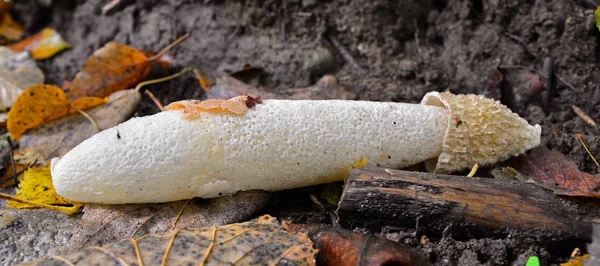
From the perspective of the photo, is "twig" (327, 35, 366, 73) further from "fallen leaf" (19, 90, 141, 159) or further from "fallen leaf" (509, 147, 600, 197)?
"fallen leaf" (19, 90, 141, 159)

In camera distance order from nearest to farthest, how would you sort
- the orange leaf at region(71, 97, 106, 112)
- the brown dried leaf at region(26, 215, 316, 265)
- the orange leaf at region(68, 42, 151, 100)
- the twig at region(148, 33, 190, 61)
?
1. the brown dried leaf at region(26, 215, 316, 265)
2. the orange leaf at region(71, 97, 106, 112)
3. the orange leaf at region(68, 42, 151, 100)
4. the twig at region(148, 33, 190, 61)

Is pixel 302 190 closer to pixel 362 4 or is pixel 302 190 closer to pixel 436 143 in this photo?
pixel 436 143

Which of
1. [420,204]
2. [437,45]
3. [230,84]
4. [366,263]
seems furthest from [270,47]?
[366,263]

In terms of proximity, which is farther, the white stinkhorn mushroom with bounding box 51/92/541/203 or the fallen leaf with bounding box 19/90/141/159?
the fallen leaf with bounding box 19/90/141/159

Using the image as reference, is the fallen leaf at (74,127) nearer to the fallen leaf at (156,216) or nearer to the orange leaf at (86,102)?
the orange leaf at (86,102)

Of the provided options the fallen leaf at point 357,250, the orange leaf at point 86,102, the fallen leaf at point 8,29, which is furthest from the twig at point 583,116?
the fallen leaf at point 8,29

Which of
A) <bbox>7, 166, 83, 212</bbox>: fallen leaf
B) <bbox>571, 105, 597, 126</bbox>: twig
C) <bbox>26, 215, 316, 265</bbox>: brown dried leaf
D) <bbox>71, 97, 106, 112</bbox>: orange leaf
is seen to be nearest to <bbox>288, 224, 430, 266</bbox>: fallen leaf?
<bbox>26, 215, 316, 265</bbox>: brown dried leaf

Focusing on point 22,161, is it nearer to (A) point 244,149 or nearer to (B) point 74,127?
(B) point 74,127

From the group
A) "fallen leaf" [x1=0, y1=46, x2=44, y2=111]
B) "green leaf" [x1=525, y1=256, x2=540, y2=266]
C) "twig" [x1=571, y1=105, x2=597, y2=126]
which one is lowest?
"fallen leaf" [x1=0, y1=46, x2=44, y2=111]

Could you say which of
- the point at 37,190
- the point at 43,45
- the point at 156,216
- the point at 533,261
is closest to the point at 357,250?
the point at 533,261
